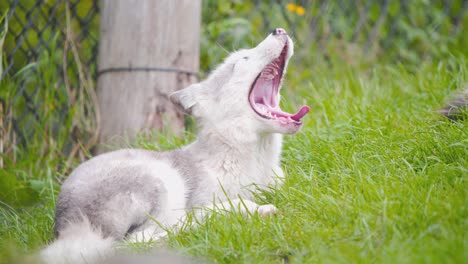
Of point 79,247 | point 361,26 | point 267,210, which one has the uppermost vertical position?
point 361,26

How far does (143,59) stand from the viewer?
4012 millimetres

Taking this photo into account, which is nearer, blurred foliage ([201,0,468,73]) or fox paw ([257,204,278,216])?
fox paw ([257,204,278,216])

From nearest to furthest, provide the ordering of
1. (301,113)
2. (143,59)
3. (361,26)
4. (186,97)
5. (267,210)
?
(267,210)
(301,113)
(186,97)
(143,59)
(361,26)

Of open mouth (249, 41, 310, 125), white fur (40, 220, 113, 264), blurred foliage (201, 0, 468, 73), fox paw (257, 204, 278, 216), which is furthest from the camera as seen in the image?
blurred foliage (201, 0, 468, 73)

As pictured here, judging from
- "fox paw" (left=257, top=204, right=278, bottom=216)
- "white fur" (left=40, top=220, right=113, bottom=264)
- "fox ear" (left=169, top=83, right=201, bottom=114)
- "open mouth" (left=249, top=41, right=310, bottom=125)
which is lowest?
"white fur" (left=40, top=220, right=113, bottom=264)

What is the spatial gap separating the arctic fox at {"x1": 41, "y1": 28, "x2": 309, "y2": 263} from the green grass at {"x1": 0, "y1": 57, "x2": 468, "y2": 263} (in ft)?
0.65

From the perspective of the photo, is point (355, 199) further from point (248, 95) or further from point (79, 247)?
point (79, 247)

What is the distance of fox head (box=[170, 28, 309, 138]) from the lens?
3.12 m

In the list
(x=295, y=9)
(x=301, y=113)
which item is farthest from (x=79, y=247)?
(x=295, y=9)

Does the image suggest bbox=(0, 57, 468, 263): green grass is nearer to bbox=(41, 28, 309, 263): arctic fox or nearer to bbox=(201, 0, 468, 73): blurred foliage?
bbox=(41, 28, 309, 263): arctic fox

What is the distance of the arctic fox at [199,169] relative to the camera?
2729 millimetres

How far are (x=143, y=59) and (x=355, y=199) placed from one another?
2114 millimetres

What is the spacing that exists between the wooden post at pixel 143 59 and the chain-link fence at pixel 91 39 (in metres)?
0.35

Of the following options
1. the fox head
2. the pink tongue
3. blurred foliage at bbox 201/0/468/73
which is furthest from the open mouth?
blurred foliage at bbox 201/0/468/73
